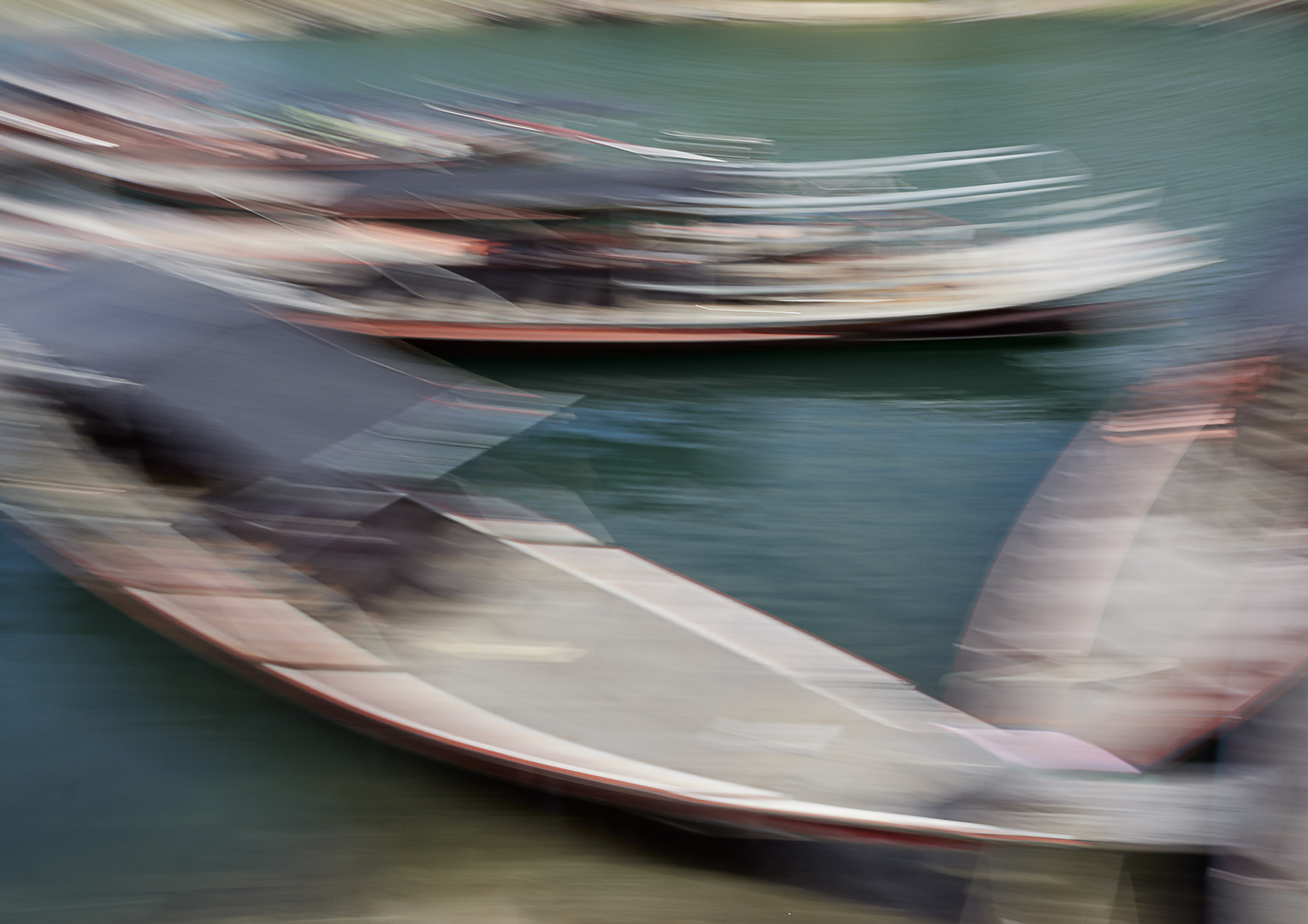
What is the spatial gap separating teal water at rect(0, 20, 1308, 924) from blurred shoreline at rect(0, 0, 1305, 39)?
178 centimetres

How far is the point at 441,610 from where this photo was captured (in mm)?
1049

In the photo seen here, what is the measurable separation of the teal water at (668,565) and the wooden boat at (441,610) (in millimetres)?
53

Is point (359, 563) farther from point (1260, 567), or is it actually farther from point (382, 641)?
point (1260, 567)

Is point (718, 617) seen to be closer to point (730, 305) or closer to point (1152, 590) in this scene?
point (1152, 590)

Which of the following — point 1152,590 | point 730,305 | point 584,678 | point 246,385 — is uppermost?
point 730,305

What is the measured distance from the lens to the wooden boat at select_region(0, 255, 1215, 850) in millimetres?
851

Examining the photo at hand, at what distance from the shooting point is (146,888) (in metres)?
0.88

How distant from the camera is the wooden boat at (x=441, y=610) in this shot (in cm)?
85

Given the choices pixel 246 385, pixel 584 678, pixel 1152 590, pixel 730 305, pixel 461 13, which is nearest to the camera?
pixel 584 678

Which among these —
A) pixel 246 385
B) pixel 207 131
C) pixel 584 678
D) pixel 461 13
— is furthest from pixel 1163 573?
pixel 461 13

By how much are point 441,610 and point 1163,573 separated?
77 cm

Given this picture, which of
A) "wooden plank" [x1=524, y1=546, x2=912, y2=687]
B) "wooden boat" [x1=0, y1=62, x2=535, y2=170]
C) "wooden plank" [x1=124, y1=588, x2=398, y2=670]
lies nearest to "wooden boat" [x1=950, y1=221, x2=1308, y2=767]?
"wooden plank" [x1=524, y1=546, x2=912, y2=687]

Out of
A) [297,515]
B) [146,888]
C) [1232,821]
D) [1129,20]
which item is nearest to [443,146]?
[297,515]

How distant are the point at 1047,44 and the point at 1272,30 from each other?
0.78m
